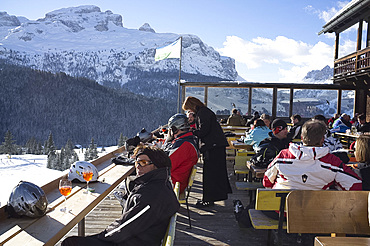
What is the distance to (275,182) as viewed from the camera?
9.06ft

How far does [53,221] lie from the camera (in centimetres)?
182

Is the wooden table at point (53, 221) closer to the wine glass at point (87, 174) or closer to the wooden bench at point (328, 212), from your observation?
the wine glass at point (87, 174)

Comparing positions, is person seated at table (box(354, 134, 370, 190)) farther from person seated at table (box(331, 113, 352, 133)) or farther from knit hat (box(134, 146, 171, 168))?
person seated at table (box(331, 113, 352, 133))

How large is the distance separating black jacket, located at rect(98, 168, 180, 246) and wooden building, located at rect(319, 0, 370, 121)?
474 inches

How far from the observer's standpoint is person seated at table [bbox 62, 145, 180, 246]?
70.1 inches

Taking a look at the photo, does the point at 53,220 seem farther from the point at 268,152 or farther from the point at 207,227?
the point at 268,152

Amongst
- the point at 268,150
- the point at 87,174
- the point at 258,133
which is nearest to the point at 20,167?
the point at 258,133

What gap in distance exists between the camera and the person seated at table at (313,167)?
246 centimetres

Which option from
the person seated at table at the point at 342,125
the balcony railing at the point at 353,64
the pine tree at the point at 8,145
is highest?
the balcony railing at the point at 353,64

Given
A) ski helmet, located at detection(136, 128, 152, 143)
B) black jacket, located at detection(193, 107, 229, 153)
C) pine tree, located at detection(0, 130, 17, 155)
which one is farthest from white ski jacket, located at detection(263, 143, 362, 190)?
pine tree, located at detection(0, 130, 17, 155)

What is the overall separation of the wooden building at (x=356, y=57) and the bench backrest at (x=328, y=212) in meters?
11.6

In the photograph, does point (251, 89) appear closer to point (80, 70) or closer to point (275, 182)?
point (275, 182)

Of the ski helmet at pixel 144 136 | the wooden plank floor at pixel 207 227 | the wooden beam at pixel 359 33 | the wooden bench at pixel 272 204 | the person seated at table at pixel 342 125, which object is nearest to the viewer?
the wooden bench at pixel 272 204

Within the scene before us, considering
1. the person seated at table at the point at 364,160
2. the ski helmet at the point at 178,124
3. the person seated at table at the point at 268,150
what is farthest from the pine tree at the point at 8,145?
the person seated at table at the point at 364,160
